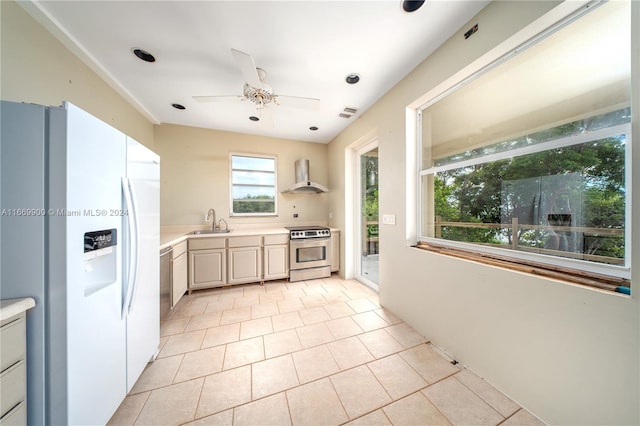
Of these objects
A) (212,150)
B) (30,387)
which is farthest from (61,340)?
(212,150)

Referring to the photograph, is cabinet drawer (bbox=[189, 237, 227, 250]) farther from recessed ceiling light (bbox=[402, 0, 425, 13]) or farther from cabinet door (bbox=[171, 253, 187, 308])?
recessed ceiling light (bbox=[402, 0, 425, 13])

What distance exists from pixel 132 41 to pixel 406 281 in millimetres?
3379

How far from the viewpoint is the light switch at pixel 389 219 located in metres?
2.36

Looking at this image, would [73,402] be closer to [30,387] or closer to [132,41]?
[30,387]

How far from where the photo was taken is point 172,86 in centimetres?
232

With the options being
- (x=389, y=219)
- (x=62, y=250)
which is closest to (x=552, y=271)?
(x=389, y=219)

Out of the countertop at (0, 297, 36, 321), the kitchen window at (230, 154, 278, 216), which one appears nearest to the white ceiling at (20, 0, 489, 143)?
the kitchen window at (230, 154, 278, 216)

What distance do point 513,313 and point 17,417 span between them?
8.33 ft

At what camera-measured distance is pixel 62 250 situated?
877 mm

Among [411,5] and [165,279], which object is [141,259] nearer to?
[165,279]

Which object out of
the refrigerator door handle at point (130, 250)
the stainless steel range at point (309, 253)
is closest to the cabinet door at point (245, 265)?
the stainless steel range at point (309, 253)

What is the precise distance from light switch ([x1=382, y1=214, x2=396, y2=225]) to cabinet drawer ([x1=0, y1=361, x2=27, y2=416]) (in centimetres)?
265

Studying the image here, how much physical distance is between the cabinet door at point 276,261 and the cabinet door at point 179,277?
3.67ft

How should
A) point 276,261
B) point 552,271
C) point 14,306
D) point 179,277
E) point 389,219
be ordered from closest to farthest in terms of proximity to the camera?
point 14,306, point 552,271, point 389,219, point 179,277, point 276,261
